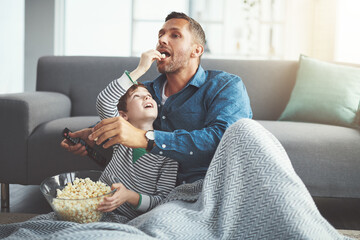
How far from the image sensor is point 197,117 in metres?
1.74

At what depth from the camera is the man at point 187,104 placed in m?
Answer: 1.48

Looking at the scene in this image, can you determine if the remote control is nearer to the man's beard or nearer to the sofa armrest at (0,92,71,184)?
the man's beard

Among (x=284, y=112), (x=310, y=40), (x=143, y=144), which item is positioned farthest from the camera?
(x=310, y=40)

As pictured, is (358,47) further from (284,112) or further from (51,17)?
(51,17)

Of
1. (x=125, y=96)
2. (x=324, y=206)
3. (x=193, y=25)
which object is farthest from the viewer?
(x=324, y=206)

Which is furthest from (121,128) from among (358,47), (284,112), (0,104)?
(358,47)

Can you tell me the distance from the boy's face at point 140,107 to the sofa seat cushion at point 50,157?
65cm

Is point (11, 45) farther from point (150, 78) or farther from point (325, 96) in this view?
point (325, 96)

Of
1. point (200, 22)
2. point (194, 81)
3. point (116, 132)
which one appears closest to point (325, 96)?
point (194, 81)

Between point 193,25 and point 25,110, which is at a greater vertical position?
point 193,25

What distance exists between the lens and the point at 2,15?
437 centimetres

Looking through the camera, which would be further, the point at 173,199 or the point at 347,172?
the point at 347,172

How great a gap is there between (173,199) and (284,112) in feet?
4.70

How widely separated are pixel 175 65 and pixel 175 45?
89 mm
